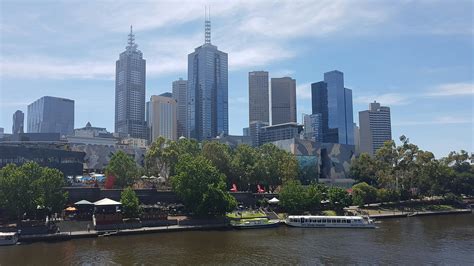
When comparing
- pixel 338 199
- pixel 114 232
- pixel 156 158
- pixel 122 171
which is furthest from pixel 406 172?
pixel 114 232

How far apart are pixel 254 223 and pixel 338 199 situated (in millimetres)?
30485

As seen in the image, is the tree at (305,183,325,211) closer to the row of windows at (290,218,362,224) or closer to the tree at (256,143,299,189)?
the row of windows at (290,218,362,224)

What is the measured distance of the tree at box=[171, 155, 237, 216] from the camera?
8681 centimetres

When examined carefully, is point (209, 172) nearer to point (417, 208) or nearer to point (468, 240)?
point (468, 240)

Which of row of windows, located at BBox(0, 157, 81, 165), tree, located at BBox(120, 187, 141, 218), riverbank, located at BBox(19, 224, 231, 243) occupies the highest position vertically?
row of windows, located at BBox(0, 157, 81, 165)

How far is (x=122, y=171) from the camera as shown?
111 meters

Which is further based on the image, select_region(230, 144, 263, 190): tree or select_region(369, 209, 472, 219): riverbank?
select_region(230, 144, 263, 190): tree

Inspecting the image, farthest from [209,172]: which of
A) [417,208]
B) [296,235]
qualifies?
[417,208]

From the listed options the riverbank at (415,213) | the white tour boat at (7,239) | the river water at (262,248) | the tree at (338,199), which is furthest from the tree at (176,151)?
the white tour boat at (7,239)

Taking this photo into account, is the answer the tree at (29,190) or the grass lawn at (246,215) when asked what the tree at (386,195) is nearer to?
the grass lawn at (246,215)

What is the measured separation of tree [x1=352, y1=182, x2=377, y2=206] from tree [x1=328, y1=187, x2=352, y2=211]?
8096mm

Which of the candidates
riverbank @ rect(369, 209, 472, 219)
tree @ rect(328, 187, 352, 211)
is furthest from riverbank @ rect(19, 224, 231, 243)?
riverbank @ rect(369, 209, 472, 219)

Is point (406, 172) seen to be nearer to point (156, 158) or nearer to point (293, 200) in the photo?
point (293, 200)

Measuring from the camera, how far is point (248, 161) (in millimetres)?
129500
